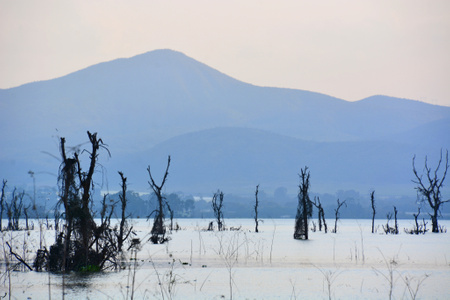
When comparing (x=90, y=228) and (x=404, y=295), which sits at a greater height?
(x=90, y=228)

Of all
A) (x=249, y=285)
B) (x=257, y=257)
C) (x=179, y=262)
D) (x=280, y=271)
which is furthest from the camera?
(x=257, y=257)

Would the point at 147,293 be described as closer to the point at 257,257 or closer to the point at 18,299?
the point at 18,299

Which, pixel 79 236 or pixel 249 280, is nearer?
pixel 249 280

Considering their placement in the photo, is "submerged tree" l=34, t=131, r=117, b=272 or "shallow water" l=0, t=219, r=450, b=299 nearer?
"shallow water" l=0, t=219, r=450, b=299

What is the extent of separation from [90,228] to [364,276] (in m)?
10.2

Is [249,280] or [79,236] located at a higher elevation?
[79,236]

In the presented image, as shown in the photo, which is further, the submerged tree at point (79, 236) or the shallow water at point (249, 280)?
the submerged tree at point (79, 236)

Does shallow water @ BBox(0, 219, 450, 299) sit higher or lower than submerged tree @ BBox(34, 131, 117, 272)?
lower

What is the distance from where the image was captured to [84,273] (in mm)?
24234

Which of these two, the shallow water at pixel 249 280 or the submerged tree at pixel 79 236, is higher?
the submerged tree at pixel 79 236

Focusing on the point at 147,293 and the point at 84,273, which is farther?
the point at 84,273

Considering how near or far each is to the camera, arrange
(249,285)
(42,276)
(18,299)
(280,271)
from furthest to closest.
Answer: (280,271), (42,276), (249,285), (18,299)

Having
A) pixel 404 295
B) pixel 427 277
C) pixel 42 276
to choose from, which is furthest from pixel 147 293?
pixel 427 277

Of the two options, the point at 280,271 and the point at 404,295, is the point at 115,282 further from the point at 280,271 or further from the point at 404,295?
the point at 404,295
